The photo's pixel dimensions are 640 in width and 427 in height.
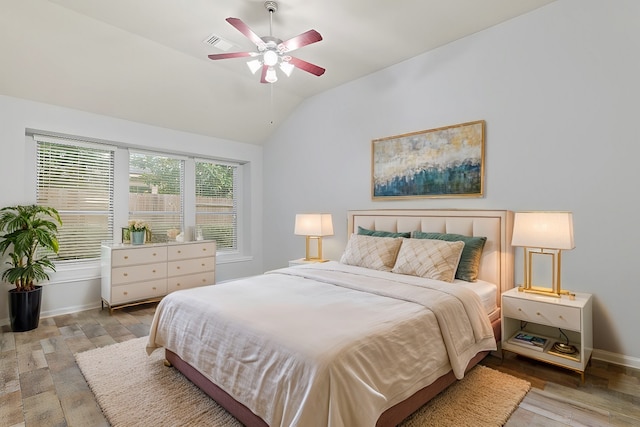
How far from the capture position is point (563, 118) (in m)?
2.75

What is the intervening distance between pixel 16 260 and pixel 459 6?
4.92 m

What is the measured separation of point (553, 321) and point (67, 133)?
5.23 m

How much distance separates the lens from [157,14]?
2934 millimetres

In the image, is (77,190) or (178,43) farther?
(77,190)

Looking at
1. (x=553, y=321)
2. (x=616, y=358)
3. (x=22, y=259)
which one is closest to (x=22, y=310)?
(x=22, y=259)

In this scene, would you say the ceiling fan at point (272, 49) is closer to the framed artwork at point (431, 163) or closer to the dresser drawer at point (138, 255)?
the framed artwork at point (431, 163)

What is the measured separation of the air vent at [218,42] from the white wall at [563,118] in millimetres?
1862

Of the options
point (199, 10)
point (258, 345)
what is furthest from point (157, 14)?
point (258, 345)

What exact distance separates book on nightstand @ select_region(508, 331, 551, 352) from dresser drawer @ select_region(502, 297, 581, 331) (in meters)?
0.20

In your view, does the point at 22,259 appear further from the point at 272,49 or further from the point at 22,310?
the point at 272,49

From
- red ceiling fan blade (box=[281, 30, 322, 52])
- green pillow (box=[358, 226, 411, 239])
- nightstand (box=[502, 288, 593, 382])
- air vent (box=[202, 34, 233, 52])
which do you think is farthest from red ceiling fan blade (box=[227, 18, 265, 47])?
nightstand (box=[502, 288, 593, 382])

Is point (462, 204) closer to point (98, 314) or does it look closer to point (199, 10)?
point (199, 10)

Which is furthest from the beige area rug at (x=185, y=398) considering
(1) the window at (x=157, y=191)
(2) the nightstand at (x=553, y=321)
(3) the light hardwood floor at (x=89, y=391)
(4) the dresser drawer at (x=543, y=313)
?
(1) the window at (x=157, y=191)

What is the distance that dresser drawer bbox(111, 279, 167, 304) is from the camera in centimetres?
385
